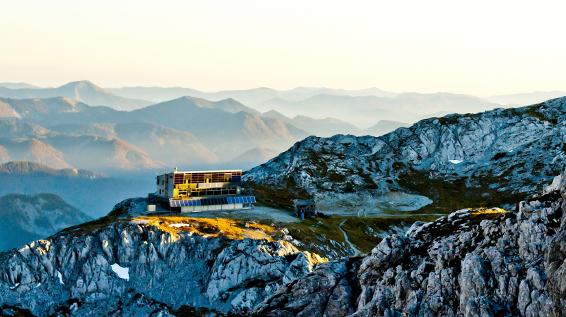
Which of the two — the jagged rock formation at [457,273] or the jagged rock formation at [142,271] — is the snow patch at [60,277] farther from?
the jagged rock formation at [457,273]

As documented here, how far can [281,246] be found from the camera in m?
171

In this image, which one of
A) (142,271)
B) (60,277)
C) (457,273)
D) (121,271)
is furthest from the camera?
(142,271)

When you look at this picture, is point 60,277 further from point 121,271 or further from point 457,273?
point 457,273

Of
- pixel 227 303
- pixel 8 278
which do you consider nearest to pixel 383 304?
pixel 227 303

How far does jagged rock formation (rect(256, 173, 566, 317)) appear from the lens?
7831cm

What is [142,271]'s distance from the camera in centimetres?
16888

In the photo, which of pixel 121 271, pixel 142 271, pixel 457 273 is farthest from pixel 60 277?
pixel 457 273

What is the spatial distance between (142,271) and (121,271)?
479 cm

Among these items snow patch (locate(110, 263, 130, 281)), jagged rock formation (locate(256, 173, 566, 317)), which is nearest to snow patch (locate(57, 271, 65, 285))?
snow patch (locate(110, 263, 130, 281))

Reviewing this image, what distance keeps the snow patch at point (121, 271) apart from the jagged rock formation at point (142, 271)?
0.23 meters

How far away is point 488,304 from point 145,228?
361 feet

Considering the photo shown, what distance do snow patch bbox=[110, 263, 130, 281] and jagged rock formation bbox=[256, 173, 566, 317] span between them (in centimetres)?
7494

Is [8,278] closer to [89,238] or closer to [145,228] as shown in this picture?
[89,238]

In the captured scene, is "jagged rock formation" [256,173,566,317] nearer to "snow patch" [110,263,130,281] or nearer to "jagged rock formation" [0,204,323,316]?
"jagged rock formation" [0,204,323,316]
